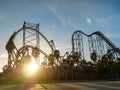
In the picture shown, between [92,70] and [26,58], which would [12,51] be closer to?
[26,58]

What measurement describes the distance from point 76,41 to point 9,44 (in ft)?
56.0

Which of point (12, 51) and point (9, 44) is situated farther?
point (12, 51)

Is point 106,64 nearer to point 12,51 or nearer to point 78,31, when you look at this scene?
point 78,31

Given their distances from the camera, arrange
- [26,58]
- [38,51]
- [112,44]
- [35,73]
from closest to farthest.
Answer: [112,44] < [38,51] < [26,58] < [35,73]

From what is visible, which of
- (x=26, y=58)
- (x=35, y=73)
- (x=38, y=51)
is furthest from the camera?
(x=35, y=73)

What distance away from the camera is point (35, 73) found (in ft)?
229

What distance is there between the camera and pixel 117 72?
64688 millimetres

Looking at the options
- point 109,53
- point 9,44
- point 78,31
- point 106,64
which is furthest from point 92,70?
point 9,44

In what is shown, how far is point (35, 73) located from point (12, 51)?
1433 centimetres

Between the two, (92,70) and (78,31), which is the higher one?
(78,31)

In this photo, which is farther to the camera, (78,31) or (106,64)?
(106,64)

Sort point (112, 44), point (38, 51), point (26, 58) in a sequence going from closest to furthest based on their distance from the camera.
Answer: point (112, 44) < point (38, 51) < point (26, 58)

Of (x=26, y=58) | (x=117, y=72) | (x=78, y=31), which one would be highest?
(x=78, y=31)

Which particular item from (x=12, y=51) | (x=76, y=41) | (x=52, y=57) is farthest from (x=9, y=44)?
(x=52, y=57)
